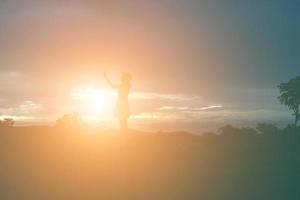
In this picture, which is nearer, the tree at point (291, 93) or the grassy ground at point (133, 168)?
the grassy ground at point (133, 168)

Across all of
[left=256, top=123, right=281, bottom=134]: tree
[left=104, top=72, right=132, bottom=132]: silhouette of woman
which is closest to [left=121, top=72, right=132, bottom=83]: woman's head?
[left=104, top=72, right=132, bottom=132]: silhouette of woman

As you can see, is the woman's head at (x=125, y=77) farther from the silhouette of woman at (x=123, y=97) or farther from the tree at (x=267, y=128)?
the tree at (x=267, y=128)

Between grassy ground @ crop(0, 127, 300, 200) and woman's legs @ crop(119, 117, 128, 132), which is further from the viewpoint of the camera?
woman's legs @ crop(119, 117, 128, 132)

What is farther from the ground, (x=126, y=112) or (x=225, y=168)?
(x=126, y=112)

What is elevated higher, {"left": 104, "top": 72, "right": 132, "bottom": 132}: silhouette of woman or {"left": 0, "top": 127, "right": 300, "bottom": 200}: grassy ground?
{"left": 104, "top": 72, "right": 132, "bottom": 132}: silhouette of woman

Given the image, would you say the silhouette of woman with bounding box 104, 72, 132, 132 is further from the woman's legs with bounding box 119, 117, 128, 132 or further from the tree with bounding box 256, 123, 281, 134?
the tree with bounding box 256, 123, 281, 134

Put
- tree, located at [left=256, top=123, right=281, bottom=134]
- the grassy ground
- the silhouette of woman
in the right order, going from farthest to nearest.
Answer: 1. tree, located at [left=256, top=123, right=281, bottom=134]
2. the silhouette of woman
3. the grassy ground

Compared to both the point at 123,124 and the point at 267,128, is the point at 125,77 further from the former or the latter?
the point at 267,128

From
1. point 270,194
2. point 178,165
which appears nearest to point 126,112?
point 178,165

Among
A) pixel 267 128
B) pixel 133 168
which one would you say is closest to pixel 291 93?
pixel 267 128

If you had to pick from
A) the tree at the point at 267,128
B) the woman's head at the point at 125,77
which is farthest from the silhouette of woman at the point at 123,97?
the tree at the point at 267,128

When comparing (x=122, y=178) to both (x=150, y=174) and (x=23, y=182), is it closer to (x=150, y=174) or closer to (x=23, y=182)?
(x=150, y=174)

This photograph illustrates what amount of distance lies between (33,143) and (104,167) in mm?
4005

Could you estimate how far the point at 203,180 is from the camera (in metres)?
33.0
